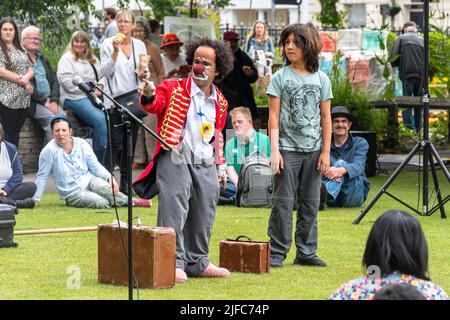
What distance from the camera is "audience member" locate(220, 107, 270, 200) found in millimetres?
13156

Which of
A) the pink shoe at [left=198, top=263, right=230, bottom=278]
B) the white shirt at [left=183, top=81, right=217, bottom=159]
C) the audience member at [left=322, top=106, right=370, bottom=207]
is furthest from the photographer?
the audience member at [left=322, top=106, right=370, bottom=207]

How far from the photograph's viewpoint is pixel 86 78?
46.6ft

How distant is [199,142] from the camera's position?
819 cm

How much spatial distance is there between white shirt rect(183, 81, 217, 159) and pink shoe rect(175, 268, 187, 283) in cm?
79

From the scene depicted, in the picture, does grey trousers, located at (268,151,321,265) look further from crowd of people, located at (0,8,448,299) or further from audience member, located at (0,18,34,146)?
audience member, located at (0,18,34,146)

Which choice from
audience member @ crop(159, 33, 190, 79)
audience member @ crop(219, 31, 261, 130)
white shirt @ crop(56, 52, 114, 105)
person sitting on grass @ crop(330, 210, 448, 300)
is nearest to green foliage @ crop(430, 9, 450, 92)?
audience member @ crop(219, 31, 261, 130)

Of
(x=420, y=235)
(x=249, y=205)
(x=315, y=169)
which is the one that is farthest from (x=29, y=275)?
(x=249, y=205)

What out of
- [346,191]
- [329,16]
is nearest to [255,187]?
[346,191]

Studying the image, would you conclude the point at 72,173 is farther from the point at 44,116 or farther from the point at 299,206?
the point at 299,206

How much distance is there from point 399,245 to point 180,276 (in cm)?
338

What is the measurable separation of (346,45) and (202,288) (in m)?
21.9

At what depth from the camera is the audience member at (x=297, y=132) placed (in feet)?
28.7

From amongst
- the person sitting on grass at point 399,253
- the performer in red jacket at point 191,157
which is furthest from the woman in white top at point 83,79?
the person sitting on grass at point 399,253

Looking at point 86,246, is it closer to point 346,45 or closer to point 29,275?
point 29,275
